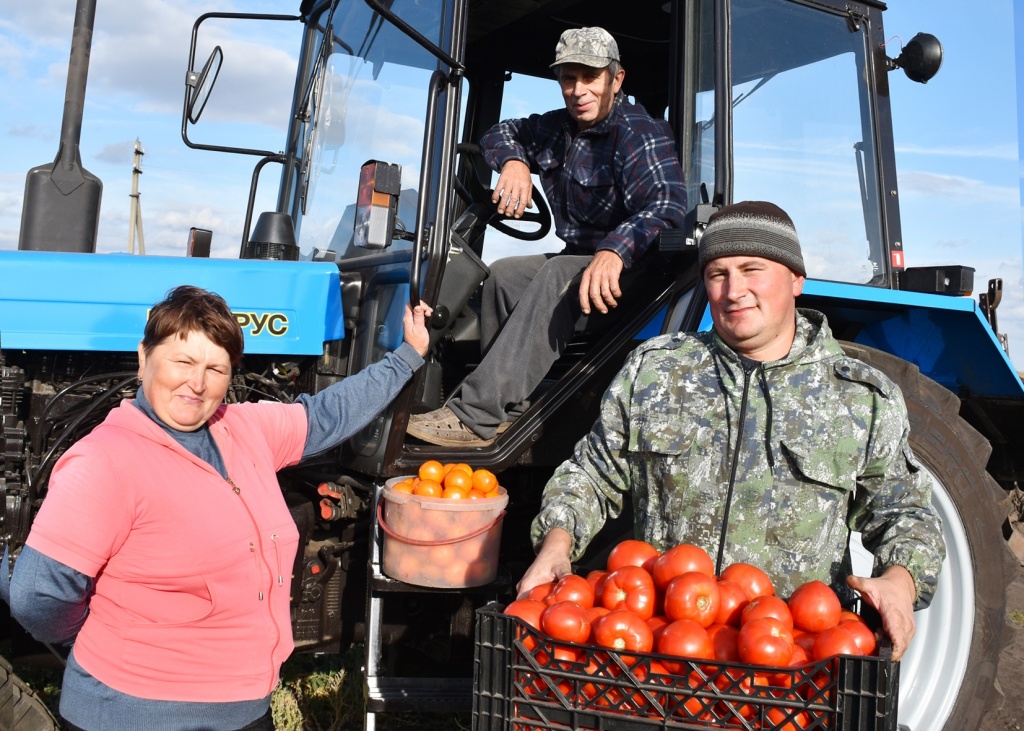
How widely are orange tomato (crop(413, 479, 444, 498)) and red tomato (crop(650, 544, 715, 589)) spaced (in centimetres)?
101

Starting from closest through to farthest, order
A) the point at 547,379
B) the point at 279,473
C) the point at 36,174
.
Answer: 1. the point at 36,174
2. the point at 279,473
3. the point at 547,379

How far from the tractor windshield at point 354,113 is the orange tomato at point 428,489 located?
0.84 metres

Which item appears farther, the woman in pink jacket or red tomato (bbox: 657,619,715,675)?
the woman in pink jacket

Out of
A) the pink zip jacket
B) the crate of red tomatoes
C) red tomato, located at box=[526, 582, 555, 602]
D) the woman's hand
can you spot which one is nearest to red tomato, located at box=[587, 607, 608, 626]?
the crate of red tomatoes

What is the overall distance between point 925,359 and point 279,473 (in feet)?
8.00

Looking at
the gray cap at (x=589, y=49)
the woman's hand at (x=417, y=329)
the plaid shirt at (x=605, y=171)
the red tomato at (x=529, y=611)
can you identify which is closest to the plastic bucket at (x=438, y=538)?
the woman's hand at (x=417, y=329)

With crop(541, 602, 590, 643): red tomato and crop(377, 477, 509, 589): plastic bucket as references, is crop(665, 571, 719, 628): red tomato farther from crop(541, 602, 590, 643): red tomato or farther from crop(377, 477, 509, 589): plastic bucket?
crop(377, 477, 509, 589): plastic bucket

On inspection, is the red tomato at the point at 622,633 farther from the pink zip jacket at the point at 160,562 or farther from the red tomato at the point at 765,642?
the pink zip jacket at the point at 160,562

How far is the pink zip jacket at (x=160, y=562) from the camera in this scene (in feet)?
6.26

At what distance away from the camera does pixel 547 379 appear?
358 cm

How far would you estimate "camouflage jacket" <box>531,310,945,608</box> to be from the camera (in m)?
2.13

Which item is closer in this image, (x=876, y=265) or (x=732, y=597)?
(x=732, y=597)

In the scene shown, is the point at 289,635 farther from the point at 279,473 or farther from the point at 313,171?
the point at 313,171

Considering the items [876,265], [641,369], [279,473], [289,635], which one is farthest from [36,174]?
[876,265]
